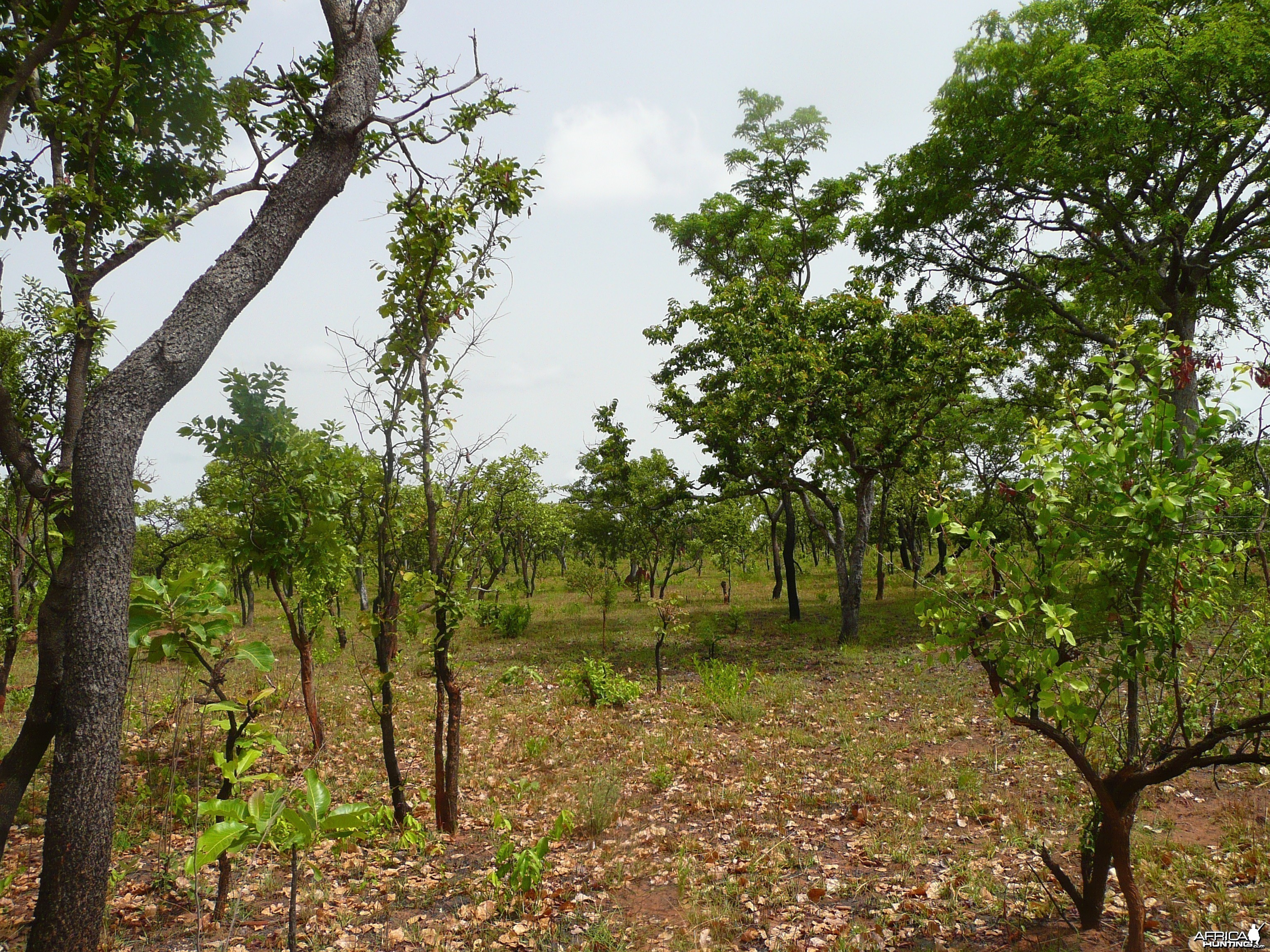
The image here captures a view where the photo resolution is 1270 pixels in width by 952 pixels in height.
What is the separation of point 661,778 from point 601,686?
4388 mm

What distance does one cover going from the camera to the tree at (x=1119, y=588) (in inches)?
136

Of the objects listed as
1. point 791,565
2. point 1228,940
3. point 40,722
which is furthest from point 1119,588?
point 791,565

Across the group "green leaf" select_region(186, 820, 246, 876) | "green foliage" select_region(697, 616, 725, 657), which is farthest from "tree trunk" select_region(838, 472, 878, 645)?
"green leaf" select_region(186, 820, 246, 876)

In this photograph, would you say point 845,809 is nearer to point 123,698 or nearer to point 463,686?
point 123,698

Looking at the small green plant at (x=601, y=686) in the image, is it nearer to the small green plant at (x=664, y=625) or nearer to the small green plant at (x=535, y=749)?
the small green plant at (x=664, y=625)

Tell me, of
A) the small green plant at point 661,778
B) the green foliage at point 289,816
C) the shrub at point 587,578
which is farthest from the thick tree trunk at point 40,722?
the shrub at point 587,578

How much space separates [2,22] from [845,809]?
10475 millimetres

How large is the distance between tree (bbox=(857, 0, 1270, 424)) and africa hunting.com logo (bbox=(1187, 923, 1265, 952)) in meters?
9.31

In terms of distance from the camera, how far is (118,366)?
13.3 feet

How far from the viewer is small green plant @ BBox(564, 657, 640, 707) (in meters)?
12.4

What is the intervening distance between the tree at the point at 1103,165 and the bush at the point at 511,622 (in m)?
15.8

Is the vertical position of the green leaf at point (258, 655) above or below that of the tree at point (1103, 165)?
below

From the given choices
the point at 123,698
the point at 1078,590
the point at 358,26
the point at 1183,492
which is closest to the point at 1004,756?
the point at 1078,590

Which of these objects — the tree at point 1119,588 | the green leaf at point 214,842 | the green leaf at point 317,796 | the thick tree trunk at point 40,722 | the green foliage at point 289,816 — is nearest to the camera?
the green leaf at point 214,842
